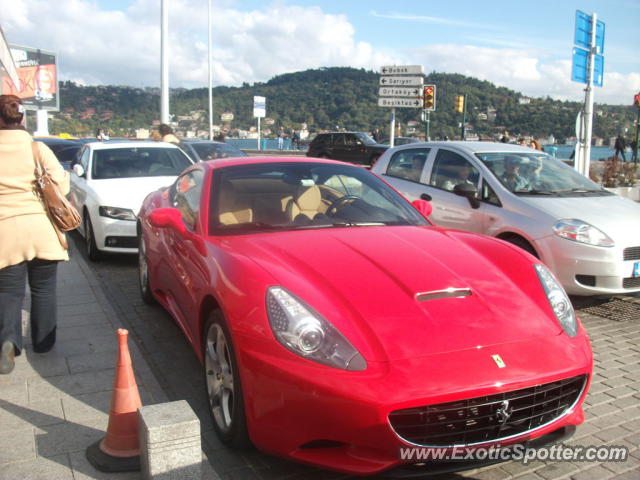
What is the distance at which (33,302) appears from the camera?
14.3ft

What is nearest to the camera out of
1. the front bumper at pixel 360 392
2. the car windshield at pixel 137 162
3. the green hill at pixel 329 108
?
the front bumper at pixel 360 392

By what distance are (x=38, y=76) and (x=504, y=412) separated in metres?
53.7

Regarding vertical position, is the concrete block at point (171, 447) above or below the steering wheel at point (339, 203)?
below

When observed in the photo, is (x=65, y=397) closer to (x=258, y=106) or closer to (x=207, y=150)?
(x=207, y=150)

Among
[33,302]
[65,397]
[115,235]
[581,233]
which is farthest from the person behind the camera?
[115,235]

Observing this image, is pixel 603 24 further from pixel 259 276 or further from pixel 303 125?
pixel 303 125

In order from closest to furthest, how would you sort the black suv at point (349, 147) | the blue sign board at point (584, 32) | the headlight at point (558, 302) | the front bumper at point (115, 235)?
the headlight at point (558, 302)
the front bumper at point (115, 235)
the blue sign board at point (584, 32)
the black suv at point (349, 147)

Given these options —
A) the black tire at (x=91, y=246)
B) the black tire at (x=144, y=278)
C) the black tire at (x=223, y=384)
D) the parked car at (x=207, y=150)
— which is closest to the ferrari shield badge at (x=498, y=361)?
the black tire at (x=223, y=384)

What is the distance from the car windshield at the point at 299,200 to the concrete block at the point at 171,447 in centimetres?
136

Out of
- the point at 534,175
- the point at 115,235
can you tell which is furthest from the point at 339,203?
the point at 115,235

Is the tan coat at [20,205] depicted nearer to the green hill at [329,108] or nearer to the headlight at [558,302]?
the headlight at [558,302]

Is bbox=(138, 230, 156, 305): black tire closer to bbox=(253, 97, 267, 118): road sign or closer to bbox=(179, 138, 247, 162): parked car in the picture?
bbox=(179, 138, 247, 162): parked car

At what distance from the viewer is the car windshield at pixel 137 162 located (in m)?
8.54

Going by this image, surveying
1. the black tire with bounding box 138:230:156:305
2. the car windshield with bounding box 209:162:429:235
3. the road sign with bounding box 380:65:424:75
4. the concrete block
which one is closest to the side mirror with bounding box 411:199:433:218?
the car windshield with bounding box 209:162:429:235
